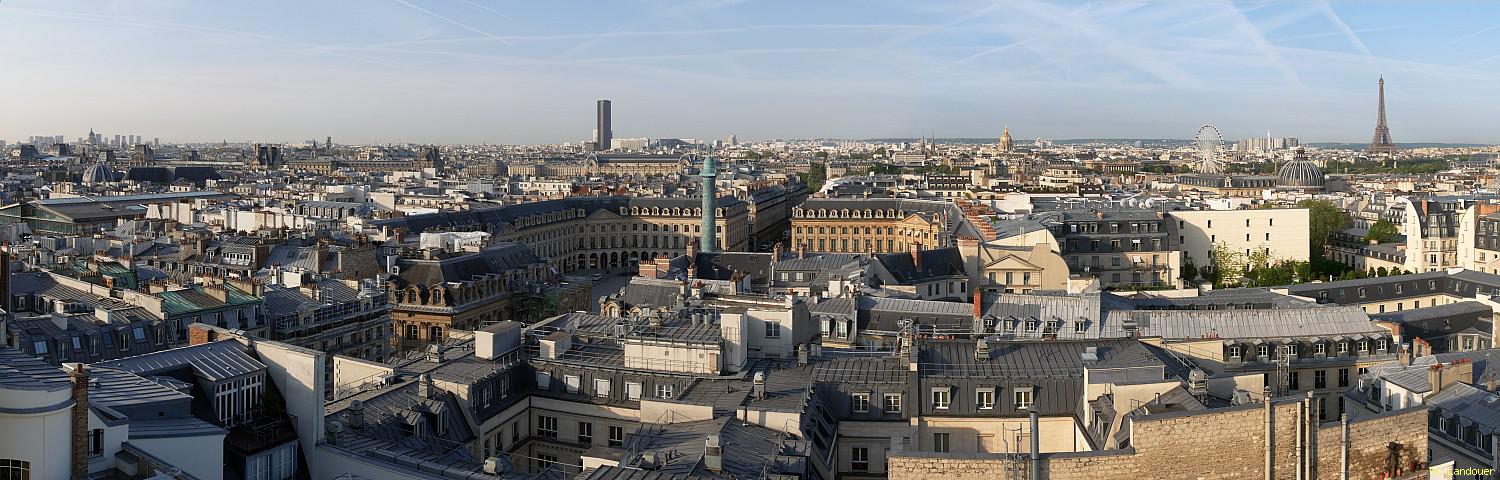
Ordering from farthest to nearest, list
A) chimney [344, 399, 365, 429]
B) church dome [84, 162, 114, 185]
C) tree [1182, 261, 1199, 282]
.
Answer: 1. church dome [84, 162, 114, 185]
2. tree [1182, 261, 1199, 282]
3. chimney [344, 399, 365, 429]

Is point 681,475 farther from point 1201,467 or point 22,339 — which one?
point 22,339

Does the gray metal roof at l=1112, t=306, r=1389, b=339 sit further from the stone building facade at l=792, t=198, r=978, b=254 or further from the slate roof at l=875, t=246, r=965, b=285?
the stone building facade at l=792, t=198, r=978, b=254

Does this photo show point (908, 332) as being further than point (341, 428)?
Yes

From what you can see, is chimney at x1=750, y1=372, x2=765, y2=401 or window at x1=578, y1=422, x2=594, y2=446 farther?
window at x1=578, y1=422, x2=594, y2=446

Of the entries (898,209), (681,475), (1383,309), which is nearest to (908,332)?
(681,475)

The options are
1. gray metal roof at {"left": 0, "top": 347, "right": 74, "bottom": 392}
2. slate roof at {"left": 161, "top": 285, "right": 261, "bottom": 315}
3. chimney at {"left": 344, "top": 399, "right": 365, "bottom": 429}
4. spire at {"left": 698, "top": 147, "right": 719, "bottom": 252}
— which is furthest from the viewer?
spire at {"left": 698, "top": 147, "right": 719, "bottom": 252}

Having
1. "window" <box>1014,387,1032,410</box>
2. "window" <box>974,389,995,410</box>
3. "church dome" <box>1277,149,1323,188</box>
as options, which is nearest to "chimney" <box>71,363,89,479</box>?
"window" <box>974,389,995,410</box>
